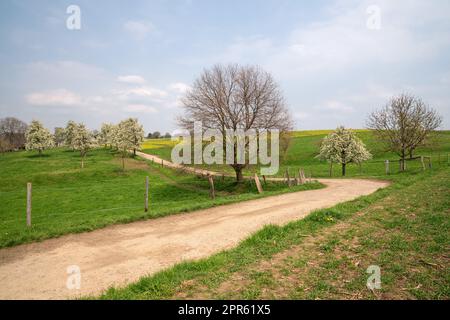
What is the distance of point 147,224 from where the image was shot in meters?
12.1

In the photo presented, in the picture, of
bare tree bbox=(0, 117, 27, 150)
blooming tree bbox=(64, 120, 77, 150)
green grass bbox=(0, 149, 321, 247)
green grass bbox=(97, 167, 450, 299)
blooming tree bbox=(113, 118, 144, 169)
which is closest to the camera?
green grass bbox=(97, 167, 450, 299)

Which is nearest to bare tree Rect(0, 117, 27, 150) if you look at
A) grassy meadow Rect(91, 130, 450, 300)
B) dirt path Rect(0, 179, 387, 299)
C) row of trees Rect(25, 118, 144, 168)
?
row of trees Rect(25, 118, 144, 168)

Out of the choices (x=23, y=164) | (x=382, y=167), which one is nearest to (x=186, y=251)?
(x=382, y=167)

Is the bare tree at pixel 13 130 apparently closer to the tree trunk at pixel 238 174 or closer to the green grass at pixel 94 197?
the green grass at pixel 94 197

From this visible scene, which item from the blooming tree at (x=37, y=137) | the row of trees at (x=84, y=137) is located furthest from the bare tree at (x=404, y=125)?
the blooming tree at (x=37, y=137)

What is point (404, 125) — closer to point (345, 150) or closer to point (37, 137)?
point (345, 150)

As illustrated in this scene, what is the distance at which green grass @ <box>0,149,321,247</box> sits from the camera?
12117mm

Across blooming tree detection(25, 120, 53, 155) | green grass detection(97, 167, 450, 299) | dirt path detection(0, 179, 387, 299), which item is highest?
blooming tree detection(25, 120, 53, 155)

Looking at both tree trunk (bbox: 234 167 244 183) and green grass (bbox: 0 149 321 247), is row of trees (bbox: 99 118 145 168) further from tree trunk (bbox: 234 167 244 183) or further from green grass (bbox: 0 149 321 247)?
tree trunk (bbox: 234 167 244 183)

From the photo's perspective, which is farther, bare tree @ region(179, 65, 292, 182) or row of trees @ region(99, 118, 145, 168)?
row of trees @ region(99, 118, 145, 168)

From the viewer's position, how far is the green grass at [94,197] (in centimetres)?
1212

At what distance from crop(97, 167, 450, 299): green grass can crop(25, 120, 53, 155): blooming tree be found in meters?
81.6
